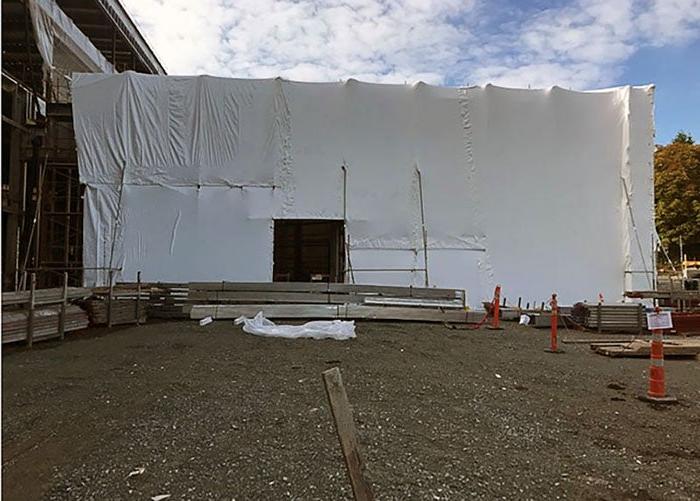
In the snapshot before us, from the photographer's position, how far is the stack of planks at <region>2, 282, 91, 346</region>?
912cm

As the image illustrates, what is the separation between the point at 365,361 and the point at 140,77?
39.3ft

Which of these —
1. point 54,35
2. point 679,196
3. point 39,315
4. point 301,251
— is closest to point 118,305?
point 39,315

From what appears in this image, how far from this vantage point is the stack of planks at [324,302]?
42.4ft

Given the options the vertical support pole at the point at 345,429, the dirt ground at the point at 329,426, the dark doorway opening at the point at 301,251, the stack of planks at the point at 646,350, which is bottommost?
the dirt ground at the point at 329,426

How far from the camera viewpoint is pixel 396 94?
1659cm

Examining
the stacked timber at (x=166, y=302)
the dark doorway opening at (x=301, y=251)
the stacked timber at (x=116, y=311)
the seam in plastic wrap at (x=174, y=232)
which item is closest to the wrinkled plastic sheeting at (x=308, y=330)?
the stacked timber at (x=166, y=302)

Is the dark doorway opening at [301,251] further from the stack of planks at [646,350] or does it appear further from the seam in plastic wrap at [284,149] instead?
the stack of planks at [646,350]

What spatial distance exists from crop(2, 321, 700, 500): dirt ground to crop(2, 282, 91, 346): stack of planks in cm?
46

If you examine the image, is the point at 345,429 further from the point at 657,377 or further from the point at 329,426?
the point at 657,377

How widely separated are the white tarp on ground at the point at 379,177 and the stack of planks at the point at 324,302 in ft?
5.69

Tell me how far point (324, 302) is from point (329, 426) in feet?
27.7

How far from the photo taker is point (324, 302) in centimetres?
1342

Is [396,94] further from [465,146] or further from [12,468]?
[12,468]

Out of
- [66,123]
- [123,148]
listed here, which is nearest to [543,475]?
[123,148]
